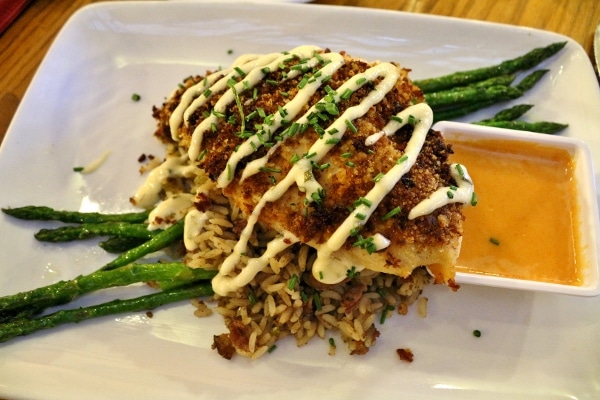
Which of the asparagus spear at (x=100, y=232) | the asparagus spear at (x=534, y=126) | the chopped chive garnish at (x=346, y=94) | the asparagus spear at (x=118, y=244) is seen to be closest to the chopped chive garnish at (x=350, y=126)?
the chopped chive garnish at (x=346, y=94)

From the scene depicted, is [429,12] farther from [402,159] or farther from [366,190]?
[366,190]

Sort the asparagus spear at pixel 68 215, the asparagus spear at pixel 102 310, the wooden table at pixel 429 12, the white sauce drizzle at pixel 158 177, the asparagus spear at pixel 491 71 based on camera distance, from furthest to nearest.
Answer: the wooden table at pixel 429 12
the asparagus spear at pixel 491 71
the white sauce drizzle at pixel 158 177
the asparagus spear at pixel 68 215
the asparagus spear at pixel 102 310

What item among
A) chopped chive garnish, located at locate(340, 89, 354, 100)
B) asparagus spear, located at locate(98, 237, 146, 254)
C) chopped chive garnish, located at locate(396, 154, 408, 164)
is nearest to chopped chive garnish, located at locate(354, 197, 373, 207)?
chopped chive garnish, located at locate(396, 154, 408, 164)

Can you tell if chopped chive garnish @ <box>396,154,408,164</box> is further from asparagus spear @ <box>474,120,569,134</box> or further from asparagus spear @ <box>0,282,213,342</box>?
asparagus spear @ <box>0,282,213,342</box>

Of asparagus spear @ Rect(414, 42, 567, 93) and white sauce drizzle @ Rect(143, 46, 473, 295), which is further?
asparagus spear @ Rect(414, 42, 567, 93)

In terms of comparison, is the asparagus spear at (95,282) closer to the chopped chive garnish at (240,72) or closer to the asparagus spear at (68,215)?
the asparagus spear at (68,215)

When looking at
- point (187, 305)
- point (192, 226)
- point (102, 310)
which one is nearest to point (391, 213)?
point (192, 226)
